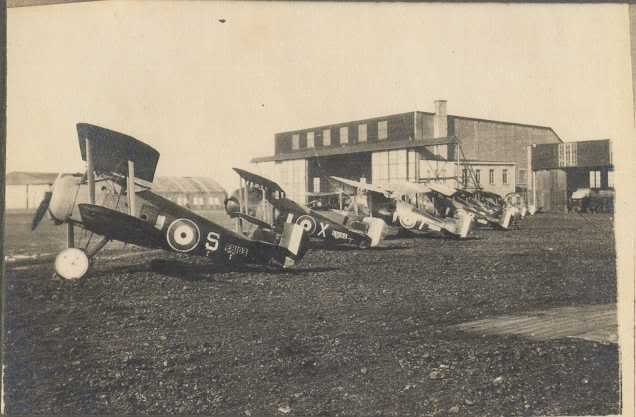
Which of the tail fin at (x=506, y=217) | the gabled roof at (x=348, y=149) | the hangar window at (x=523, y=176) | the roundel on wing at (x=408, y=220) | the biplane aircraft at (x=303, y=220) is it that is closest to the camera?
the gabled roof at (x=348, y=149)

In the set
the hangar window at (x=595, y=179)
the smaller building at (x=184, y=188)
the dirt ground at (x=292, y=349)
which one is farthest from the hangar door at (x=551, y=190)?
the smaller building at (x=184, y=188)

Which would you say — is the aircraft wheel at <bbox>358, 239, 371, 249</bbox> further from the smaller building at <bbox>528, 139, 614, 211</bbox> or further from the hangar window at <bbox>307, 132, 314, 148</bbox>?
the smaller building at <bbox>528, 139, 614, 211</bbox>

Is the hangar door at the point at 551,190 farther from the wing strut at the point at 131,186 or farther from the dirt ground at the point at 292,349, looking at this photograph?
the wing strut at the point at 131,186

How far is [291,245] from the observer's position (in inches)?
147

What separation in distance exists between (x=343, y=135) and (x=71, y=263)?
262 centimetres

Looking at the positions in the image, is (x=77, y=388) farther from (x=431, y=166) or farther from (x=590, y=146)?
(x=431, y=166)

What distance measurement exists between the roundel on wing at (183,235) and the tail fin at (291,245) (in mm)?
734

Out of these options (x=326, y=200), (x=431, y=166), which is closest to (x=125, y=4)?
(x=431, y=166)

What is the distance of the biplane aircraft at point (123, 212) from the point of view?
9.52ft

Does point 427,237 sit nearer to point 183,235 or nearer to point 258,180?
point 258,180

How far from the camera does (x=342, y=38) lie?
2.92 m

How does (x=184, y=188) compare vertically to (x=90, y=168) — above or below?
below

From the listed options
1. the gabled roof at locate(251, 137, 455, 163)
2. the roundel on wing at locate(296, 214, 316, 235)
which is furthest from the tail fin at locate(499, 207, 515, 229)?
the roundel on wing at locate(296, 214, 316, 235)

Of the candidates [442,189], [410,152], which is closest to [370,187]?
[410,152]
